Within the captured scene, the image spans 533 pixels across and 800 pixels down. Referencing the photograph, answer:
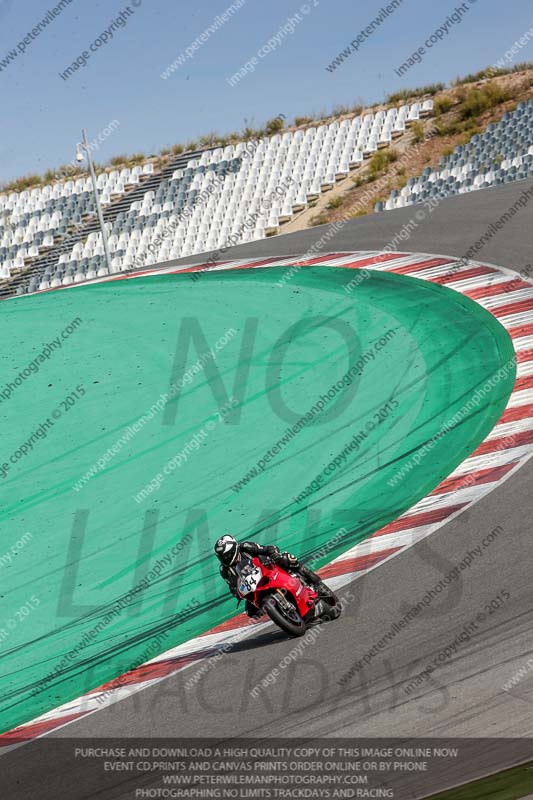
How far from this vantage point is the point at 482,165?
28.8m

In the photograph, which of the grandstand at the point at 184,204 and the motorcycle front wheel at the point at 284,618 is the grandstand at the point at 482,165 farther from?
the motorcycle front wheel at the point at 284,618

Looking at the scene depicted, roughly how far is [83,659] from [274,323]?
8521 millimetres

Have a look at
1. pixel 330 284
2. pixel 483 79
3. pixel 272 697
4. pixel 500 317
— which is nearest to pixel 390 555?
pixel 272 697

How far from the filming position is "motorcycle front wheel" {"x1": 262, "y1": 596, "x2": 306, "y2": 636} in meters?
7.36

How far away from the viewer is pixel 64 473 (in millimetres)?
13062

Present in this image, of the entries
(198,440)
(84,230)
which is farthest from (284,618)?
(84,230)

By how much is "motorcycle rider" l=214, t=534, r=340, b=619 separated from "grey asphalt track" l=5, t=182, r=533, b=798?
28 centimetres

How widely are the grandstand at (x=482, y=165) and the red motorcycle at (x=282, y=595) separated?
64.0 feet

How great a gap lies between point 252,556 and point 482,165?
23.6 meters

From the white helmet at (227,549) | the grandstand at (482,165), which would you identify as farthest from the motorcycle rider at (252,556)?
the grandstand at (482,165)

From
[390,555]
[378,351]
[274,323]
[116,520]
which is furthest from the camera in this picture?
[274,323]

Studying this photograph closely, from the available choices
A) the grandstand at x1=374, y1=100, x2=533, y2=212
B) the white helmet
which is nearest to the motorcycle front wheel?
the white helmet

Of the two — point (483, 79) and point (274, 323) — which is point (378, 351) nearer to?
point (274, 323)

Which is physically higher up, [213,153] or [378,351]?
[213,153]
